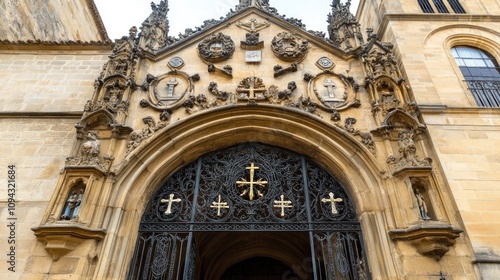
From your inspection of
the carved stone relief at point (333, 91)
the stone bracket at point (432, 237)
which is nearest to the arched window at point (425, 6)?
the carved stone relief at point (333, 91)

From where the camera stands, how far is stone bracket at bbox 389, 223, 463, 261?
516 cm

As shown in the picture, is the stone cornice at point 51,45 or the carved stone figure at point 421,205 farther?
the stone cornice at point 51,45

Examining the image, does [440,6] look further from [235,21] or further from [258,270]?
[258,270]

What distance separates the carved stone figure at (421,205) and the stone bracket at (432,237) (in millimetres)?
254

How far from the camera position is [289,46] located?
8.58 metres

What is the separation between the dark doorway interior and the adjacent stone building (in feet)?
→ 2.42

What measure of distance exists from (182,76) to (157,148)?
6.92 feet

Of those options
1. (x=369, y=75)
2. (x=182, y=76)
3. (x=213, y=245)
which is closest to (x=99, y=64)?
(x=182, y=76)

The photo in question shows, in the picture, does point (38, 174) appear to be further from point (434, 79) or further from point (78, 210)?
point (434, 79)

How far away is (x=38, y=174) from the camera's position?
654cm

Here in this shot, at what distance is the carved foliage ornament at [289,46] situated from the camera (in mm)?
8227

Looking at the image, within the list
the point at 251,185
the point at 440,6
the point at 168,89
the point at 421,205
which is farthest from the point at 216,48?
the point at 440,6

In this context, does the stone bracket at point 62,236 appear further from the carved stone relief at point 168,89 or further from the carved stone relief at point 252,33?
the carved stone relief at point 252,33

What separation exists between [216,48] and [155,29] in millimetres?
1963
